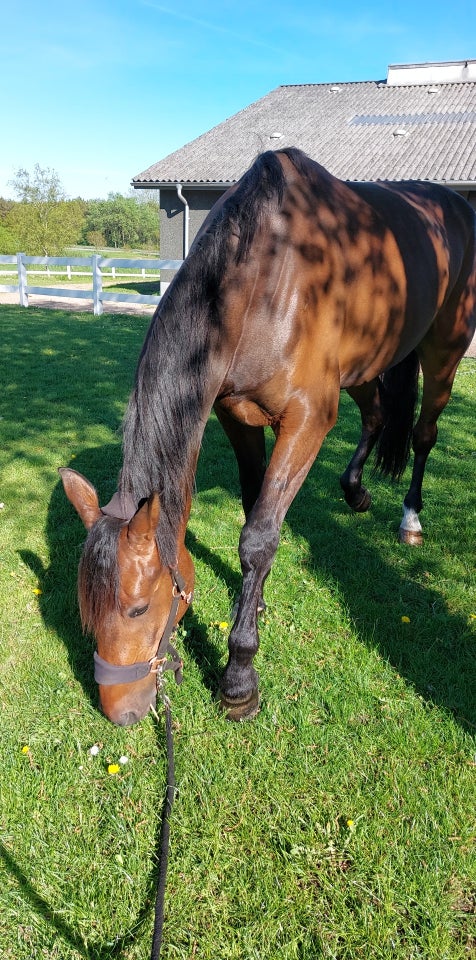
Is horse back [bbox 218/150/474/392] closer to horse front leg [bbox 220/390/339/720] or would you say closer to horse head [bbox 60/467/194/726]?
horse front leg [bbox 220/390/339/720]

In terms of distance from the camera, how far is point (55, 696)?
2.65 m

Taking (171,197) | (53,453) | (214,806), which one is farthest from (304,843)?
(171,197)

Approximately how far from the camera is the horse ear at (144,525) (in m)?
1.92

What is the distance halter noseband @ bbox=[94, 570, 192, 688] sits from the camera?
211 centimetres

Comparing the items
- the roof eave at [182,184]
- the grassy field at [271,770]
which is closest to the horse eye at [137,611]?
the grassy field at [271,770]

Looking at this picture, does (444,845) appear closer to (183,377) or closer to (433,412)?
(183,377)

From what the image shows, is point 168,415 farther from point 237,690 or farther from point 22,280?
point 22,280

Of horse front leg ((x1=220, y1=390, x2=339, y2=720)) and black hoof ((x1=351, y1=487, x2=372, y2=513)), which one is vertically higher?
horse front leg ((x1=220, y1=390, x2=339, y2=720))

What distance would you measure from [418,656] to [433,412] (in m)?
2.09

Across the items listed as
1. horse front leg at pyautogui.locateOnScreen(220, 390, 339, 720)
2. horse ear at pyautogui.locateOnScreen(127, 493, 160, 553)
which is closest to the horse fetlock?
horse front leg at pyautogui.locateOnScreen(220, 390, 339, 720)

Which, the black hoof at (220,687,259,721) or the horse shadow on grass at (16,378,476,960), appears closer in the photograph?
the black hoof at (220,687,259,721)

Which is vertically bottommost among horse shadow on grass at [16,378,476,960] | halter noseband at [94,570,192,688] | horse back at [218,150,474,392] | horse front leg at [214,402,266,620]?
horse shadow on grass at [16,378,476,960]

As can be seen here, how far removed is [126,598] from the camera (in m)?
2.05

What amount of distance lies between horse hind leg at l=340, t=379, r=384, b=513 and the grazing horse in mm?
1239
